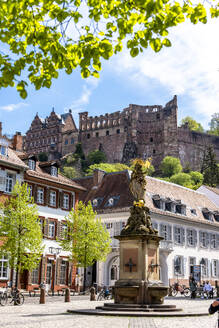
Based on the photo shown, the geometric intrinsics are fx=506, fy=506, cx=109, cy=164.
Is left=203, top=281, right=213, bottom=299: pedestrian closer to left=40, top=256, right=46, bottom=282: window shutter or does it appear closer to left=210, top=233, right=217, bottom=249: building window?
left=40, top=256, right=46, bottom=282: window shutter

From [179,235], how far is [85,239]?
45.4ft

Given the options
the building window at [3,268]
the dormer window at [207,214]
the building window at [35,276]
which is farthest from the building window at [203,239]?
the building window at [3,268]

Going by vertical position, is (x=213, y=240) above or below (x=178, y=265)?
above

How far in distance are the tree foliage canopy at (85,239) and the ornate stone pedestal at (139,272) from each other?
658 inches

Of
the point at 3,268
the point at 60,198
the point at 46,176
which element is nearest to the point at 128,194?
the point at 60,198

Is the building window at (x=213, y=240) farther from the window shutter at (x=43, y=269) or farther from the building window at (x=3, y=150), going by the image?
the building window at (x=3, y=150)

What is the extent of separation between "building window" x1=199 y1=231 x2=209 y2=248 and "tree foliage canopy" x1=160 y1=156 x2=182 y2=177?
6115 cm

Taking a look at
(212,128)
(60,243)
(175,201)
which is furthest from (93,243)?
(212,128)

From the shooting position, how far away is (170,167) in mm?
112250

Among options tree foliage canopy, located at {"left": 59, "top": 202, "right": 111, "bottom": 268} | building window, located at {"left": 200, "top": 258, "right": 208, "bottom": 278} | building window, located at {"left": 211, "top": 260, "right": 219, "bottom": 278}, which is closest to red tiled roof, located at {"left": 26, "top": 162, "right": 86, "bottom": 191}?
tree foliage canopy, located at {"left": 59, "top": 202, "right": 111, "bottom": 268}

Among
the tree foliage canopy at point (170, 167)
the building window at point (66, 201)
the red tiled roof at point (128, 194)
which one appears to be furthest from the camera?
the tree foliage canopy at point (170, 167)

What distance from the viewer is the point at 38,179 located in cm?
3781

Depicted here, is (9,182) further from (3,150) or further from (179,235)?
(179,235)

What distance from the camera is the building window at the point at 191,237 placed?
47981 mm
